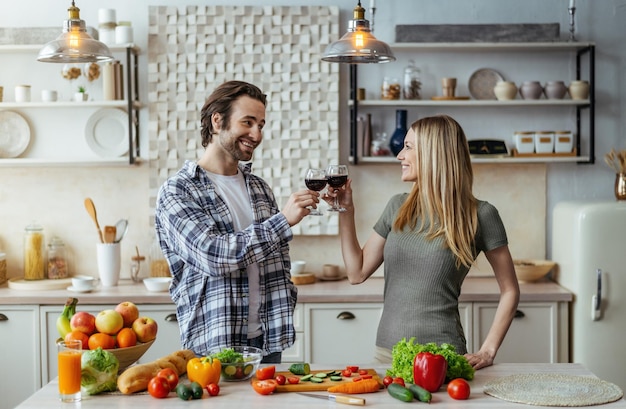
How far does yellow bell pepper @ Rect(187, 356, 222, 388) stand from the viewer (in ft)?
7.43

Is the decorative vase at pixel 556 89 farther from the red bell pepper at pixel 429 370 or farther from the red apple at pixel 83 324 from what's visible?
the red apple at pixel 83 324

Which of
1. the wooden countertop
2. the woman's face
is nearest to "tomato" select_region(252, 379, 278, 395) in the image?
the woman's face

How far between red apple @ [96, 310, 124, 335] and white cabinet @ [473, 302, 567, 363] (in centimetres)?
227

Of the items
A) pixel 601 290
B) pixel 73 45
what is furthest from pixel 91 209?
pixel 601 290

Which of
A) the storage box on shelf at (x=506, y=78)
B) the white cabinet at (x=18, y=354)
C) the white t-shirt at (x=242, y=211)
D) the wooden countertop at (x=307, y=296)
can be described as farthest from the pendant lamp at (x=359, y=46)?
the white cabinet at (x=18, y=354)

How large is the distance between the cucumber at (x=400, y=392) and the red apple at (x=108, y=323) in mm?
812

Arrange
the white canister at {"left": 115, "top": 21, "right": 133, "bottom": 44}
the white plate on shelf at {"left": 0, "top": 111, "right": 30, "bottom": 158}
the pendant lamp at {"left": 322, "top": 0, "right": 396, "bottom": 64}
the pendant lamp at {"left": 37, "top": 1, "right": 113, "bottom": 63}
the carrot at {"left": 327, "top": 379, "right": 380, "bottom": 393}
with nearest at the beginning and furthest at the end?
the carrot at {"left": 327, "top": 379, "right": 380, "bottom": 393}
the pendant lamp at {"left": 322, "top": 0, "right": 396, "bottom": 64}
the pendant lamp at {"left": 37, "top": 1, "right": 113, "bottom": 63}
the white canister at {"left": 115, "top": 21, "right": 133, "bottom": 44}
the white plate on shelf at {"left": 0, "top": 111, "right": 30, "bottom": 158}

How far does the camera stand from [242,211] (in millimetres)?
2807

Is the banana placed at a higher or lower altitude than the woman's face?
lower

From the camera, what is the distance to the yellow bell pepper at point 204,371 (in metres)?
2.26

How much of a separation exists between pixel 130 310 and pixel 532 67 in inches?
122

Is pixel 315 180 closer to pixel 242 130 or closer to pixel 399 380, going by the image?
pixel 242 130

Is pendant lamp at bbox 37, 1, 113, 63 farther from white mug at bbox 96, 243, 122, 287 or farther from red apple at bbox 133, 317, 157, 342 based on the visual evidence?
white mug at bbox 96, 243, 122, 287

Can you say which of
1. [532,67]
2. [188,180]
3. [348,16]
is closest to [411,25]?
[348,16]
